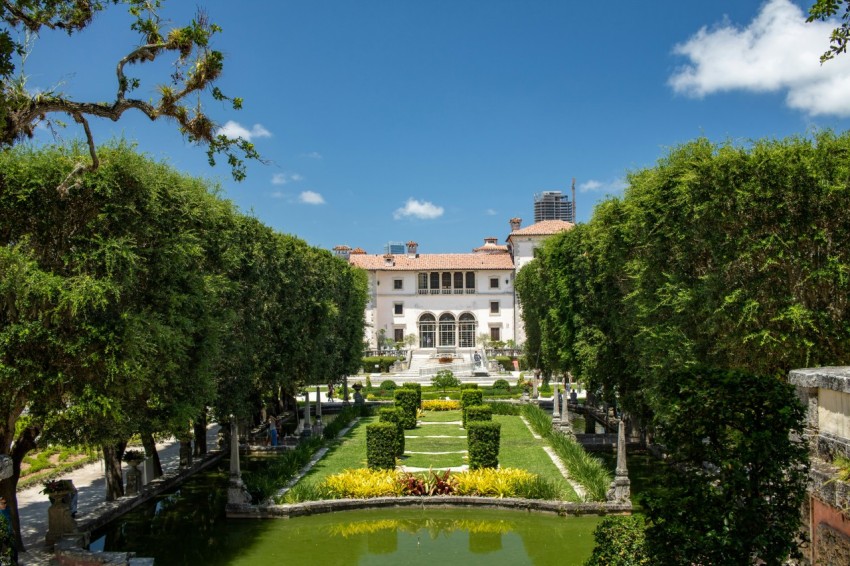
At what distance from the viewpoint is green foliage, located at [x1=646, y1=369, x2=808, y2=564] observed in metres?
6.08

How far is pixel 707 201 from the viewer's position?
1242cm

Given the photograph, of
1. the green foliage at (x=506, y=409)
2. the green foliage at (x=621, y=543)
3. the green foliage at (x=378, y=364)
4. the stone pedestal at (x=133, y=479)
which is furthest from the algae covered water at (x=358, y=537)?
the green foliage at (x=378, y=364)

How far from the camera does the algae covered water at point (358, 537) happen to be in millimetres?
11906

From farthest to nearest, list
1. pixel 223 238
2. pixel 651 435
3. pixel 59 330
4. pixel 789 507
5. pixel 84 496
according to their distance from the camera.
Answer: pixel 651 435 < pixel 84 496 < pixel 223 238 < pixel 59 330 < pixel 789 507

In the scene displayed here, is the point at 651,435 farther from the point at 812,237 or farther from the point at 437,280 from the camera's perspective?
the point at 437,280

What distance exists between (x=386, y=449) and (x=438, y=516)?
3.02 metres

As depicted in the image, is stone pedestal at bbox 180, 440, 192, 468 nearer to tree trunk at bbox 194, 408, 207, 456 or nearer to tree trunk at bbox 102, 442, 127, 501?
tree trunk at bbox 194, 408, 207, 456

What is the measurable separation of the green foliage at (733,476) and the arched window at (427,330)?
5488 centimetres

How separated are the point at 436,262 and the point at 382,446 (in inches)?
1791

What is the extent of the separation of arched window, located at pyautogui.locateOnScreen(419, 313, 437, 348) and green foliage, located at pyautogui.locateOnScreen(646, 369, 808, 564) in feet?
180

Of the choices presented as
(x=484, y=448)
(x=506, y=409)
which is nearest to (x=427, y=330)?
(x=506, y=409)

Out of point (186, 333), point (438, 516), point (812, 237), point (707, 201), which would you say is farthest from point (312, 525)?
point (812, 237)

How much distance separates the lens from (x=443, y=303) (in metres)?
61.2

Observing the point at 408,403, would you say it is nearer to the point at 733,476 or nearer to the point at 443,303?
the point at 733,476
